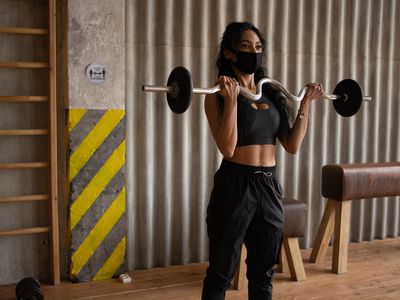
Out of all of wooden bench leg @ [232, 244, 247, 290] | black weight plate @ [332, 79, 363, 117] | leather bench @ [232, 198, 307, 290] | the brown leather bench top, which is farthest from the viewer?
the brown leather bench top

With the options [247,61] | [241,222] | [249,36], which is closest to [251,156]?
[241,222]

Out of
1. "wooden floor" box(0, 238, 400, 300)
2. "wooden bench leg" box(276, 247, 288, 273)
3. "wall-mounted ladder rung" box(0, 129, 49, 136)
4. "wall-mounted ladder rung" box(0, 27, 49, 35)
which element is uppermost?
"wall-mounted ladder rung" box(0, 27, 49, 35)

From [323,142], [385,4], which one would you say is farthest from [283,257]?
[385,4]

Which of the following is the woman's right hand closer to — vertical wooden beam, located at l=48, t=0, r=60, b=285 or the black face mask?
the black face mask

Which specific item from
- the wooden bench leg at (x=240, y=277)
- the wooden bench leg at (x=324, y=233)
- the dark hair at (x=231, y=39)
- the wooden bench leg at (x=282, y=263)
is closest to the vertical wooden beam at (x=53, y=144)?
the wooden bench leg at (x=240, y=277)

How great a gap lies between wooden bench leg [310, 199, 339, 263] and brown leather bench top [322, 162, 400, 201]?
0.12 metres

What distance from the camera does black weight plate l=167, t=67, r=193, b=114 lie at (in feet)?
6.13

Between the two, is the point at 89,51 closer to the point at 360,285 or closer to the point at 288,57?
the point at 288,57

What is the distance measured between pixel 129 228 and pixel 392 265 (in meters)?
1.95

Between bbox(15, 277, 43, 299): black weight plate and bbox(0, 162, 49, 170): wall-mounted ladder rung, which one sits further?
bbox(0, 162, 49, 170): wall-mounted ladder rung

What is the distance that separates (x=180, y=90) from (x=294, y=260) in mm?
1760

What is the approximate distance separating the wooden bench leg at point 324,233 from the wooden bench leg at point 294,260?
40cm

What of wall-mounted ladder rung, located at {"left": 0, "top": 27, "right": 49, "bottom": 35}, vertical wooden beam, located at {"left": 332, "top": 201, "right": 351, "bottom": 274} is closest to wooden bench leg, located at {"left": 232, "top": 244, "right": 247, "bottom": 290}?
vertical wooden beam, located at {"left": 332, "top": 201, "right": 351, "bottom": 274}

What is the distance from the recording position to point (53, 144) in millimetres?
2998
